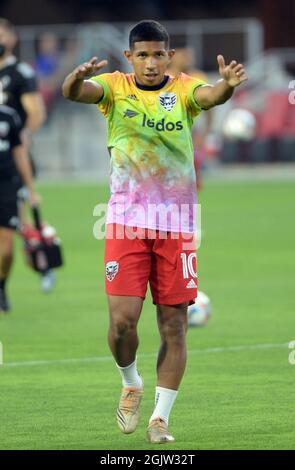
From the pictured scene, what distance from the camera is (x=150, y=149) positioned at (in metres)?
8.45

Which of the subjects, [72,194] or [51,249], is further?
[72,194]

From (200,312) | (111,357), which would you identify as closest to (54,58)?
(200,312)

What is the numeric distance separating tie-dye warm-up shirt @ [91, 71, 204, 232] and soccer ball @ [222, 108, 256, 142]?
2696 cm

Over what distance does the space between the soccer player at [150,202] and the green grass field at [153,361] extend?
52 centimetres

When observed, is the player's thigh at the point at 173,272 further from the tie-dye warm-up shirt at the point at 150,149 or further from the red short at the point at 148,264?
the tie-dye warm-up shirt at the point at 150,149

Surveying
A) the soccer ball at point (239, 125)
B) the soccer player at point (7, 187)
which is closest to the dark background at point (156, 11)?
the soccer ball at point (239, 125)

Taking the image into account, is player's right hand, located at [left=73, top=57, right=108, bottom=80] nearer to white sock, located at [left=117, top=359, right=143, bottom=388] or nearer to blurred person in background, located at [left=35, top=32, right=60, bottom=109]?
white sock, located at [left=117, top=359, right=143, bottom=388]

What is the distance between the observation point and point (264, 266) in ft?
59.2

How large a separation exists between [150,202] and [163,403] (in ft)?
3.78

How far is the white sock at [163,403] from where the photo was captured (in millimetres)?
8295

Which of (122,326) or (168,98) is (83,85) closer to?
(168,98)

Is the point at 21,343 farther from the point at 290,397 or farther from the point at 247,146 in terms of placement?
the point at 247,146

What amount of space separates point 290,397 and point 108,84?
254cm
